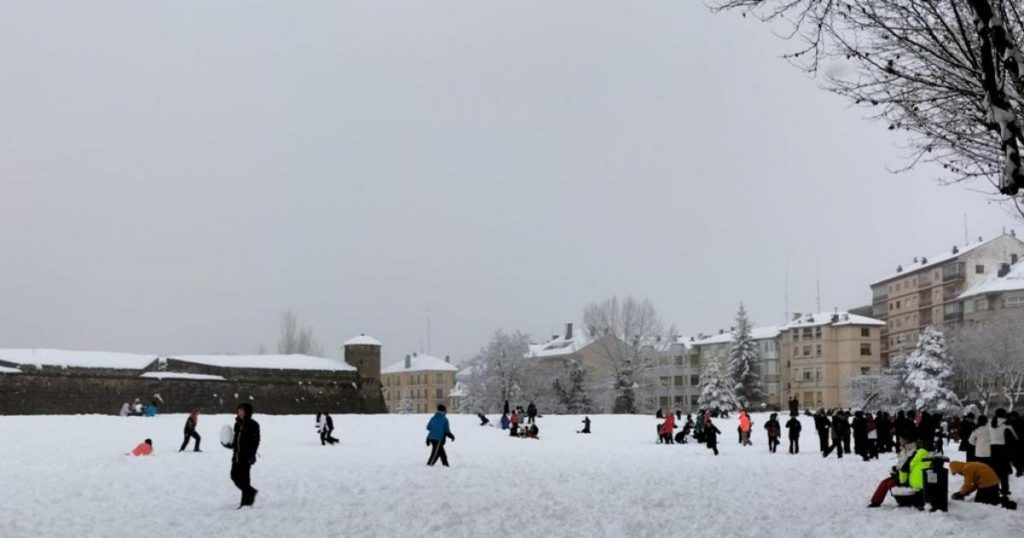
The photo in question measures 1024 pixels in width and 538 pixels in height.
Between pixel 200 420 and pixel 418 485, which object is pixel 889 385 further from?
pixel 418 485

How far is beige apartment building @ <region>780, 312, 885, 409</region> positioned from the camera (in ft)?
319

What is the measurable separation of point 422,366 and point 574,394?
208ft

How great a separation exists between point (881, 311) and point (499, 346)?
4687 centimetres

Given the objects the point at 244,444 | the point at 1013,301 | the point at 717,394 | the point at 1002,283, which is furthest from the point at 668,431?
the point at 1002,283

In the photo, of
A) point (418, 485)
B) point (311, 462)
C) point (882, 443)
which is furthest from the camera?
point (882, 443)

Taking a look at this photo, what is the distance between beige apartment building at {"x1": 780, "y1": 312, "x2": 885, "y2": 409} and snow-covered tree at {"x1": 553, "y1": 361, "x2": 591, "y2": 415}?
110ft

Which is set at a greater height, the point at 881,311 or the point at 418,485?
the point at 881,311

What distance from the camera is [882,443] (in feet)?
85.3

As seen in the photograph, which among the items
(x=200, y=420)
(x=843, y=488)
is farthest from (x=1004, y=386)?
(x=843, y=488)

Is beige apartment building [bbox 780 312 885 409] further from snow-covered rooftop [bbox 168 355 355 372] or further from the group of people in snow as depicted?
the group of people in snow

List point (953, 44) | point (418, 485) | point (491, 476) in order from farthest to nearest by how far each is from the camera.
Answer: point (491, 476)
point (418, 485)
point (953, 44)

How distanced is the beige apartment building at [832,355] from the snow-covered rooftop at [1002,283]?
39.1ft

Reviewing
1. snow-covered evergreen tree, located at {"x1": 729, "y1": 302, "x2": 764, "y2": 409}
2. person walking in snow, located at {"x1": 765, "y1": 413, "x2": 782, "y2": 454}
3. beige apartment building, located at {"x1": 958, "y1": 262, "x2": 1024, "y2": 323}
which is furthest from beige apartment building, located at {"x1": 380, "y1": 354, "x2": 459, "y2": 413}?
person walking in snow, located at {"x1": 765, "y1": 413, "x2": 782, "y2": 454}

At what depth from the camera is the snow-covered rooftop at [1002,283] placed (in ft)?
270
